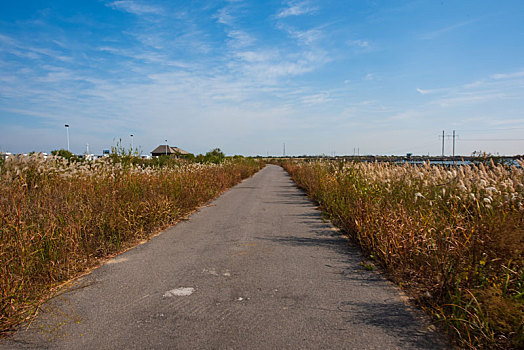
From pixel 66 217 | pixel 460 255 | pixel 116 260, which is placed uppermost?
pixel 66 217

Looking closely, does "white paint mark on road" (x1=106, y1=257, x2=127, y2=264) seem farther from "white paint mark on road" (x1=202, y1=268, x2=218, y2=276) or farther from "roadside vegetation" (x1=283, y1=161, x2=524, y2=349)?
"roadside vegetation" (x1=283, y1=161, x2=524, y2=349)

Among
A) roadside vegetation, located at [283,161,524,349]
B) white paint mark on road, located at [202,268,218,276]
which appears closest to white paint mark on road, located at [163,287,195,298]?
white paint mark on road, located at [202,268,218,276]

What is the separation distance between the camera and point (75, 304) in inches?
133

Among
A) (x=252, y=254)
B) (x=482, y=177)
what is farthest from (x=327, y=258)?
(x=482, y=177)

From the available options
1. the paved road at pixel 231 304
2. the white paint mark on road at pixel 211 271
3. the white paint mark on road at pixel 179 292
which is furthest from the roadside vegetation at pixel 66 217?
the white paint mark on road at pixel 211 271

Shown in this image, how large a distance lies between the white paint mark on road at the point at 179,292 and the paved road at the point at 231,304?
12mm

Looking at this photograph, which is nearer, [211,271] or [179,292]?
[179,292]

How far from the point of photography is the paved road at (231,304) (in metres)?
2.69

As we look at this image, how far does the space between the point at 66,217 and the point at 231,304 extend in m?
3.19

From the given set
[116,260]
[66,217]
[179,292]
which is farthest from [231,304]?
[66,217]

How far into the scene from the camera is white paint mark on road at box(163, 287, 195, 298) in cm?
359

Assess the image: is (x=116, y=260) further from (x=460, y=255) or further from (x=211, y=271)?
(x=460, y=255)

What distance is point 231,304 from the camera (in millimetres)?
3355

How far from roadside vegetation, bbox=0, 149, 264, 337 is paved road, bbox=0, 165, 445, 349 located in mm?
342
